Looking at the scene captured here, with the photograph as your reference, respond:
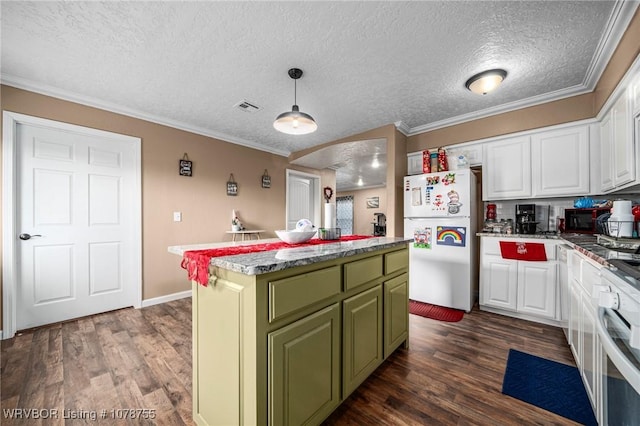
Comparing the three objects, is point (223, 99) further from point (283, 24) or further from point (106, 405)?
point (106, 405)

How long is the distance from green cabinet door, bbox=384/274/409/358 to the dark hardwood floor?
0.16 meters

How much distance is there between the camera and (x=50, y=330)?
100.0 inches

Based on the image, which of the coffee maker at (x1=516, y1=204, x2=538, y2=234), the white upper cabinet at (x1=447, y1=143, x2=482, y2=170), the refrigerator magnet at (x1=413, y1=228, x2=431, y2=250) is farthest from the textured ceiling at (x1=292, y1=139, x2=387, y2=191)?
the coffee maker at (x1=516, y1=204, x2=538, y2=234)

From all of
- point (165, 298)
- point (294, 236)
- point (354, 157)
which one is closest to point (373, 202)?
point (354, 157)

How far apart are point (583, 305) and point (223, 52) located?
3.06 metres

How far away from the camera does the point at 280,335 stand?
1.08 meters

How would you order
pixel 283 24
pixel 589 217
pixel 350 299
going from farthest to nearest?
1. pixel 589 217
2. pixel 283 24
3. pixel 350 299

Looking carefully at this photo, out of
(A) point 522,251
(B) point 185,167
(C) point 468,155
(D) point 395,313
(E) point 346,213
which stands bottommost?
(D) point 395,313

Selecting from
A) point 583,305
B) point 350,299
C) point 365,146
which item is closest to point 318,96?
point 365,146

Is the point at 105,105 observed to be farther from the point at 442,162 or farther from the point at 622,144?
the point at 622,144

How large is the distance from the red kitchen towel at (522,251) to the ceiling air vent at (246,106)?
10.5 feet

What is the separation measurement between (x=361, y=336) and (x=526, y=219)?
253 cm

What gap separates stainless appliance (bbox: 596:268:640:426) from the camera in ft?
2.63

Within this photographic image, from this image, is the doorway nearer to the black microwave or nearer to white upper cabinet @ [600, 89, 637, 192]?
the black microwave
